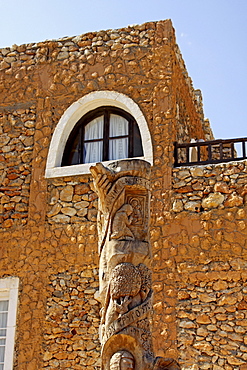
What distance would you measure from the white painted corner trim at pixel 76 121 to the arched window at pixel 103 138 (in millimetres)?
140

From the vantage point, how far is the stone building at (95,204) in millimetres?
10867

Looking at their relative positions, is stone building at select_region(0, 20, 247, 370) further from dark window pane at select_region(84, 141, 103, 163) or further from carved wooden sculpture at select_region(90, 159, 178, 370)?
carved wooden sculpture at select_region(90, 159, 178, 370)

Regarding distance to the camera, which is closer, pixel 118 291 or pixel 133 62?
pixel 118 291

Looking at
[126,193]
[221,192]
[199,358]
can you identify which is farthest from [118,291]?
[221,192]

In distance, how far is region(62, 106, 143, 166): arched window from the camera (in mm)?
12609

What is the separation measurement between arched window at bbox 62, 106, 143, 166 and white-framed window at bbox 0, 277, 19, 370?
2603mm

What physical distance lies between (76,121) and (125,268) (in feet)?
19.7

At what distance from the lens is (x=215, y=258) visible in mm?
11008

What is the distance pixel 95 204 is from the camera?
1198cm

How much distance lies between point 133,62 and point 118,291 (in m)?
6.42

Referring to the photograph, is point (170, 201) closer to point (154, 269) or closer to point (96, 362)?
point (154, 269)

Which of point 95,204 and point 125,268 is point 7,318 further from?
point 125,268

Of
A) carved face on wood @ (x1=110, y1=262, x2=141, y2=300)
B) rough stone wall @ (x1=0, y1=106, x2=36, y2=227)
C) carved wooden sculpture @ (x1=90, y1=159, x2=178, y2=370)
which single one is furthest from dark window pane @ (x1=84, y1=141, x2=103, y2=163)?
carved face on wood @ (x1=110, y1=262, x2=141, y2=300)

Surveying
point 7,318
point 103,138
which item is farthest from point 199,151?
point 7,318
